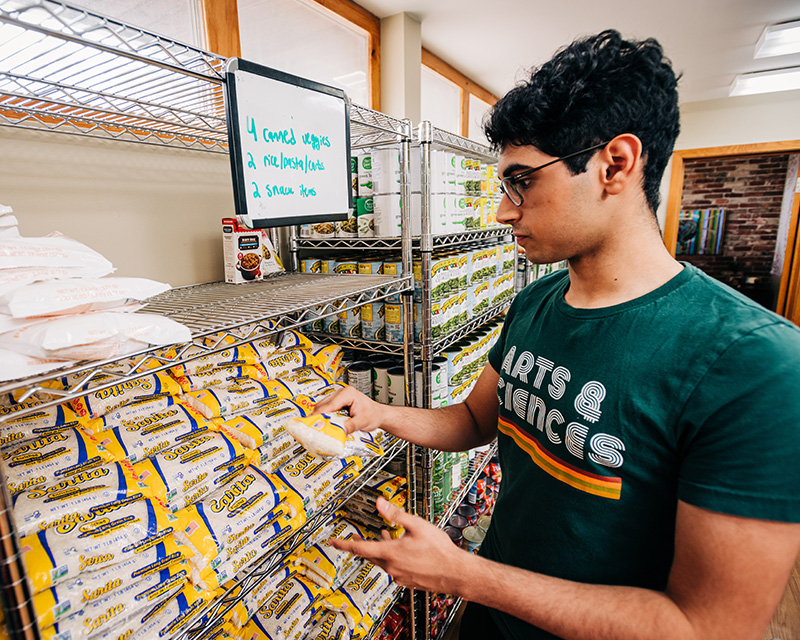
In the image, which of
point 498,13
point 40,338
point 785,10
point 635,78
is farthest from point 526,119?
point 785,10

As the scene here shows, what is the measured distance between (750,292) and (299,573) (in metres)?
9.33

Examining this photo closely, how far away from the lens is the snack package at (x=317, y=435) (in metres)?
0.98

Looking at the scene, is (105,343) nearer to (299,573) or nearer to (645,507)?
(645,507)

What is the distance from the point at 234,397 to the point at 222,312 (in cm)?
32

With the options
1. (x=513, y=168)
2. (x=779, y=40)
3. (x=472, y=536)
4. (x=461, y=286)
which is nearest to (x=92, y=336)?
(x=513, y=168)

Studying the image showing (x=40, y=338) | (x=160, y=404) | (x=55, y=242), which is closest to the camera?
(x=40, y=338)

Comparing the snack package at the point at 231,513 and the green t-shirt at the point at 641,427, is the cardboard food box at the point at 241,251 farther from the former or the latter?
the green t-shirt at the point at 641,427

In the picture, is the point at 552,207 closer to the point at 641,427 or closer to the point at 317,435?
the point at 641,427

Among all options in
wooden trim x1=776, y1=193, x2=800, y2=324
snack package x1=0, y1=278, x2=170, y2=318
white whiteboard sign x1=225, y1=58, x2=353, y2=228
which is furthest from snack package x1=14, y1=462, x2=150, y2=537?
wooden trim x1=776, y1=193, x2=800, y2=324

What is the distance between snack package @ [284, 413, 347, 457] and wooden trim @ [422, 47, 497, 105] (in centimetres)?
305

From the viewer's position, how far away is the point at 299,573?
4.54 ft

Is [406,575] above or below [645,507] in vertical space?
below

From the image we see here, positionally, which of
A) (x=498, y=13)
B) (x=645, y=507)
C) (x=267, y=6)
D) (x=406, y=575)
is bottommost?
(x=406, y=575)

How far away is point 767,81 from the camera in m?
4.50
